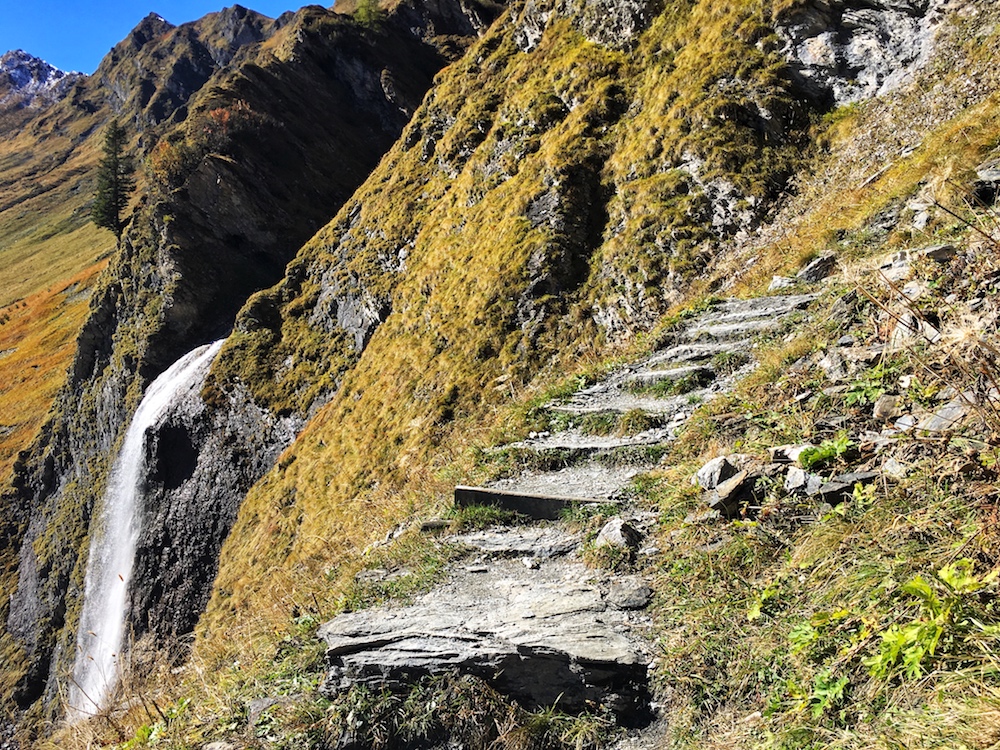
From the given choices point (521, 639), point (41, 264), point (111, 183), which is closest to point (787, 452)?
point (521, 639)

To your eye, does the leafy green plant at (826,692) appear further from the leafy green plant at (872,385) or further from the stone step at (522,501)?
the stone step at (522,501)

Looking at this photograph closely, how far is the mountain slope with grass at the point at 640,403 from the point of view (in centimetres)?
370

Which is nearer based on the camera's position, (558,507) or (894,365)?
(894,365)

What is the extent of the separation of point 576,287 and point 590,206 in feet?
11.7

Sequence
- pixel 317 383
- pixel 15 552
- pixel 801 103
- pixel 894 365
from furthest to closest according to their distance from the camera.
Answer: pixel 15 552, pixel 317 383, pixel 801 103, pixel 894 365

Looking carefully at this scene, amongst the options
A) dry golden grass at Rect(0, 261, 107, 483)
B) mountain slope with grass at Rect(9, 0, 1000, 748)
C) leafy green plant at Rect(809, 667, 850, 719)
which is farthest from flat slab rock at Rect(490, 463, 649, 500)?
dry golden grass at Rect(0, 261, 107, 483)

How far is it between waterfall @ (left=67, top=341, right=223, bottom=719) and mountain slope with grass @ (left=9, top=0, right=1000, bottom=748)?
1943 mm

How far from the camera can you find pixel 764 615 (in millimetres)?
4023

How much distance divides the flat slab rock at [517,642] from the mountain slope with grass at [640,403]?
8cm

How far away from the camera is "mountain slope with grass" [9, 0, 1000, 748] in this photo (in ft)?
12.1

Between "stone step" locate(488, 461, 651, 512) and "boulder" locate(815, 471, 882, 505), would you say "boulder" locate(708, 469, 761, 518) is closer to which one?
"boulder" locate(815, 471, 882, 505)

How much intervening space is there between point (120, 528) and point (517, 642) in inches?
Answer: 1725

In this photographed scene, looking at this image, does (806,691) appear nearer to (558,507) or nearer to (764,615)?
(764,615)

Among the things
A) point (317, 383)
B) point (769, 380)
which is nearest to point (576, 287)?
point (769, 380)
